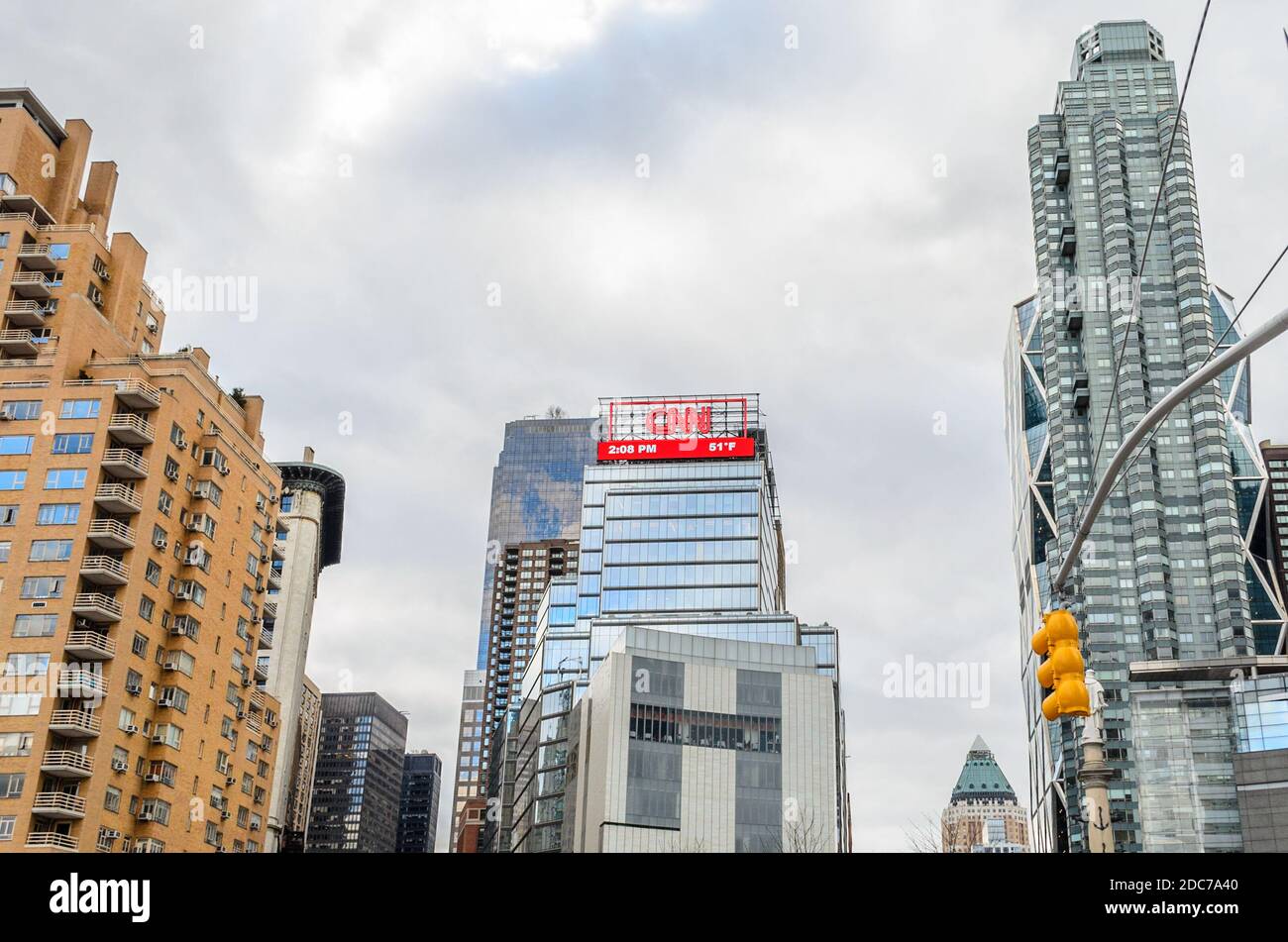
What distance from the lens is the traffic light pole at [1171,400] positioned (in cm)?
1087

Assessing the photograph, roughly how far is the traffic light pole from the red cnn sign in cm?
13753

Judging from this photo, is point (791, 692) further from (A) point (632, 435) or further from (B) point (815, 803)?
(A) point (632, 435)

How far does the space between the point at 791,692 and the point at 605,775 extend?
19.3 metres

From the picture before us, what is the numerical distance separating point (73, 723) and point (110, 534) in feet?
42.7

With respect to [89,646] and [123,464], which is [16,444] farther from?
[89,646]

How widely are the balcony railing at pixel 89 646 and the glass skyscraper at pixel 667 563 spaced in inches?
2271

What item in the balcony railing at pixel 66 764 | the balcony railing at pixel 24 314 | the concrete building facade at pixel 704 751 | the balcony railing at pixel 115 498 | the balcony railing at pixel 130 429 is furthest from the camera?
the concrete building facade at pixel 704 751

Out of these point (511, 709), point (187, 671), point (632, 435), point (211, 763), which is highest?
A: point (632, 435)

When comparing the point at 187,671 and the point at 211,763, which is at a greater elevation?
the point at 187,671

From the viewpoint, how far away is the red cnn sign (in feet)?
510

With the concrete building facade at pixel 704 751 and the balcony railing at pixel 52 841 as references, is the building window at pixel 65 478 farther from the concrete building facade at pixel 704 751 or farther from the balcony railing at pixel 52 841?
the concrete building facade at pixel 704 751

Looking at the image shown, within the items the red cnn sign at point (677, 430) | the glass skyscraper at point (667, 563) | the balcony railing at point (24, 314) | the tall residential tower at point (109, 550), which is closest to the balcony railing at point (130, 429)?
the tall residential tower at point (109, 550)

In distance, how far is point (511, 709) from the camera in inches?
7121
